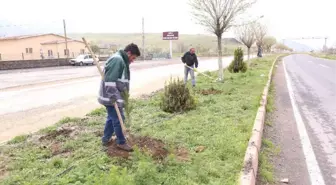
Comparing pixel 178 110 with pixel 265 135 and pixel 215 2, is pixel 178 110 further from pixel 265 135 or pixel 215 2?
pixel 215 2

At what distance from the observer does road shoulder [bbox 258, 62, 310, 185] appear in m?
4.31

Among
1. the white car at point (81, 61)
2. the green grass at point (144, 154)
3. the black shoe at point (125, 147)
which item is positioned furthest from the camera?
the white car at point (81, 61)

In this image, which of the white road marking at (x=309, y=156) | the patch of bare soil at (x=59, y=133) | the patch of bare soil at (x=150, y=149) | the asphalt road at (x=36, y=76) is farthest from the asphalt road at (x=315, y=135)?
the asphalt road at (x=36, y=76)

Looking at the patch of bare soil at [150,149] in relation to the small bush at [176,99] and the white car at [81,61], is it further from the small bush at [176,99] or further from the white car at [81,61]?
the white car at [81,61]

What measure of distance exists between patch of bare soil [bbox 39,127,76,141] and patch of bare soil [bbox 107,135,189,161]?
136cm

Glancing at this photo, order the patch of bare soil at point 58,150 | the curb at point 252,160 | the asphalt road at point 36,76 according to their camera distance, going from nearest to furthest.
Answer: the curb at point 252,160
the patch of bare soil at point 58,150
the asphalt road at point 36,76

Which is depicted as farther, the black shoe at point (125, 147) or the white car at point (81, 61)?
the white car at point (81, 61)

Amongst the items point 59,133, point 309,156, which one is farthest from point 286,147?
point 59,133

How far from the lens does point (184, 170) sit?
156 inches

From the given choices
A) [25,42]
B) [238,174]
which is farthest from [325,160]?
[25,42]

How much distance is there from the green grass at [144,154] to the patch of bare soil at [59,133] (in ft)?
0.29

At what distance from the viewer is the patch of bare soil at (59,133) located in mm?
5781

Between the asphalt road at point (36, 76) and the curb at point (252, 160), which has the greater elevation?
the curb at point (252, 160)

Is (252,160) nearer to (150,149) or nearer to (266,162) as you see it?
(266,162)
